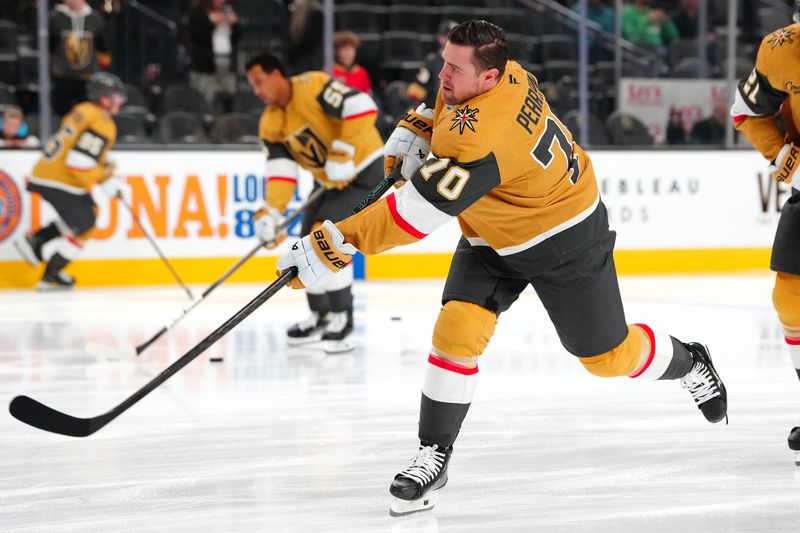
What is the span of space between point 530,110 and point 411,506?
86 centimetres

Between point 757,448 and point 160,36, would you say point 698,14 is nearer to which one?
point 160,36

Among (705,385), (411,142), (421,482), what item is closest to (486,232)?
(411,142)

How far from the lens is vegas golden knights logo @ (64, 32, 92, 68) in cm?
722

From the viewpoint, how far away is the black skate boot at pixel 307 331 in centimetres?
485

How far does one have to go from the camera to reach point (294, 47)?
24.9ft

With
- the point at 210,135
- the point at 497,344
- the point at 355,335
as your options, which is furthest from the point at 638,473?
the point at 210,135

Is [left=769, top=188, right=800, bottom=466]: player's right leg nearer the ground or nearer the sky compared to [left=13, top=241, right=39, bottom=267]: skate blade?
nearer the sky

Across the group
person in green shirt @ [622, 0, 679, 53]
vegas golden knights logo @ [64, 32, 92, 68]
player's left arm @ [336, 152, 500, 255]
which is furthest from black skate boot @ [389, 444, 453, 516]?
person in green shirt @ [622, 0, 679, 53]

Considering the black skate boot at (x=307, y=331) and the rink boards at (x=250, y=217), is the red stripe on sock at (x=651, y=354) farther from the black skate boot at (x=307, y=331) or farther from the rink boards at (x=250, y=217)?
the rink boards at (x=250, y=217)

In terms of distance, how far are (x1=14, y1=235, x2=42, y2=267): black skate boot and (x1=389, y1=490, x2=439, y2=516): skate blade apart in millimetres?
5002

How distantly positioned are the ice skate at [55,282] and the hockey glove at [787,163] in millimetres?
5046

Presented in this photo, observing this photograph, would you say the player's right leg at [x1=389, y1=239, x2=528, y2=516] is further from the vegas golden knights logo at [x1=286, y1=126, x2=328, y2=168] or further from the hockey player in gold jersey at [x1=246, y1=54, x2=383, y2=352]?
the vegas golden knights logo at [x1=286, y1=126, x2=328, y2=168]

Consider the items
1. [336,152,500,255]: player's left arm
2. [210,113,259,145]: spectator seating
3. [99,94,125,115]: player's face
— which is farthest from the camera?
[210,113,259,145]: spectator seating

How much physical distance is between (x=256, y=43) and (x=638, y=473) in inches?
236
